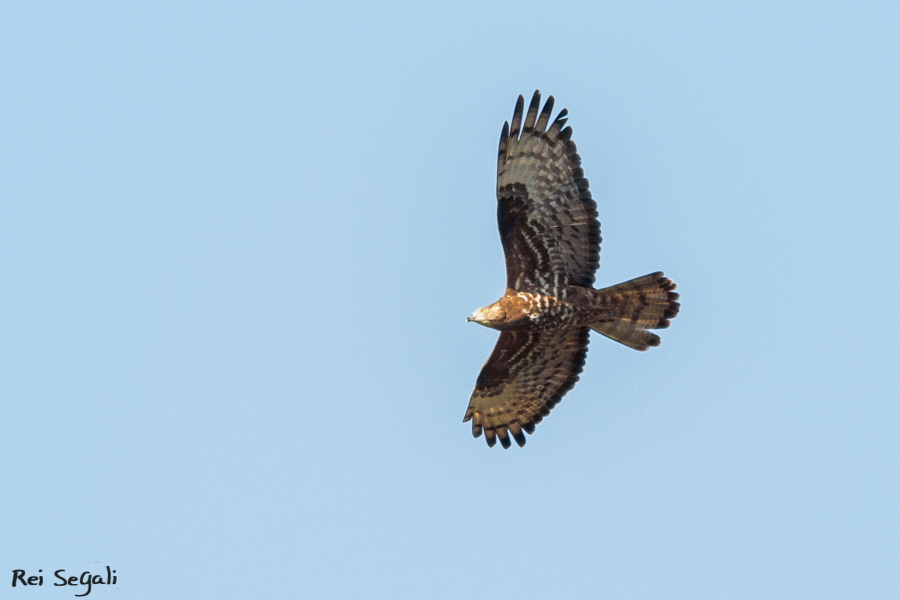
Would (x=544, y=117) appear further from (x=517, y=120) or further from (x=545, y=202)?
A: (x=545, y=202)

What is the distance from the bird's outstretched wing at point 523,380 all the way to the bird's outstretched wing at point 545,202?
1351 millimetres

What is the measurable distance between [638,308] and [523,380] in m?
2.20

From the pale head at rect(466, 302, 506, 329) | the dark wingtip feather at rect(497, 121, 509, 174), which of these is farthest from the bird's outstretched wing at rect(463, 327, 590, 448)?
the dark wingtip feather at rect(497, 121, 509, 174)

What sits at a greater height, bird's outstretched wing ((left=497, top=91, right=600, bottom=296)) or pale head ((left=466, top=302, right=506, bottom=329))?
bird's outstretched wing ((left=497, top=91, right=600, bottom=296))

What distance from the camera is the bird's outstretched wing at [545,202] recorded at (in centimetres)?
1560

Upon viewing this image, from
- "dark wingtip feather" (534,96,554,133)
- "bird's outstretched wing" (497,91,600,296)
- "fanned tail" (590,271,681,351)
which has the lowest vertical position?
"fanned tail" (590,271,681,351)

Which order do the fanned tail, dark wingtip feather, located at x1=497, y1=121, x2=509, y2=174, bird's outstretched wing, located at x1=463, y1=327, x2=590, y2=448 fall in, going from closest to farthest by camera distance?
dark wingtip feather, located at x1=497, y1=121, x2=509, y2=174
the fanned tail
bird's outstretched wing, located at x1=463, y1=327, x2=590, y2=448

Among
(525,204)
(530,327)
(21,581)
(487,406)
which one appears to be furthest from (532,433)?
(21,581)

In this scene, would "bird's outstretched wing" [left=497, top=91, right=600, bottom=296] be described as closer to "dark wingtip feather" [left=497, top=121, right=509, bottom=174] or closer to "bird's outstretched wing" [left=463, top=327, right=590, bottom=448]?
"dark wingtip feather" [left=497, top=121, right=509, bottom=174]

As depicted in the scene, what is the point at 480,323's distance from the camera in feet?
52.3

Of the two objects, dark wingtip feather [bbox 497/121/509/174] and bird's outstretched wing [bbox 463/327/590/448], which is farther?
bird's outstretched wing [bbox 463/327/590/448]

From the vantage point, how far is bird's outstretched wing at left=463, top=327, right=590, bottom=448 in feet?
56.3

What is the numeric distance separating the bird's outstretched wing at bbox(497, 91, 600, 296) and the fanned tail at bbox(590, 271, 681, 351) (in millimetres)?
472

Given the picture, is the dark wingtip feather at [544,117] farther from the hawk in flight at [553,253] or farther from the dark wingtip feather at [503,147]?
the dark wingtip feather at [503,147]
